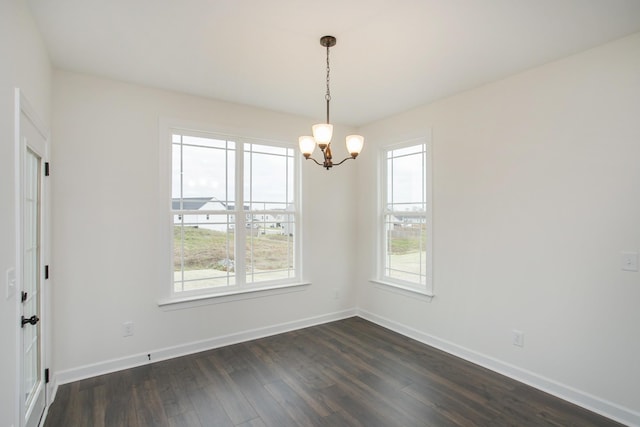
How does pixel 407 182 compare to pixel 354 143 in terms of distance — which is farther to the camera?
pixel 407 182

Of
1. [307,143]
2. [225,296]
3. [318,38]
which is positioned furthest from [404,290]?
[318,38]

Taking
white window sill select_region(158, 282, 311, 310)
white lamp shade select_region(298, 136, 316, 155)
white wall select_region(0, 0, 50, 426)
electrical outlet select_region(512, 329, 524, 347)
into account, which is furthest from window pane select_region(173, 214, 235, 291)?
electrical outlet select_region(512, 329, 524, 347)

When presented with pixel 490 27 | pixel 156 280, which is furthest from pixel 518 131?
pixel 156 280

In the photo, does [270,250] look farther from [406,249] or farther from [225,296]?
[406,249]

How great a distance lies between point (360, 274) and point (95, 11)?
3945 mm

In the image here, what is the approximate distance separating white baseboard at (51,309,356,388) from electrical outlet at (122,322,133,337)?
22cm

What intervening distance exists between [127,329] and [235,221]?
149 cm

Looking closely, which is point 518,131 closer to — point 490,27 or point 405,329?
point 490,27

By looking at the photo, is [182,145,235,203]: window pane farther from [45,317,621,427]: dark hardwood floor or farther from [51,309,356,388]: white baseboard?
[45,317,621,427]: dark hardwood floor

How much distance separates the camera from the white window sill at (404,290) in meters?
3.78

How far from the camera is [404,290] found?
4.05 meters

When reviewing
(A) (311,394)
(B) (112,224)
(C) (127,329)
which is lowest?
(A) (311,394)

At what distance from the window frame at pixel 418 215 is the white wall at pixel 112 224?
1.85 m

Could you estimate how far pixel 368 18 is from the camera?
7.12 ft
